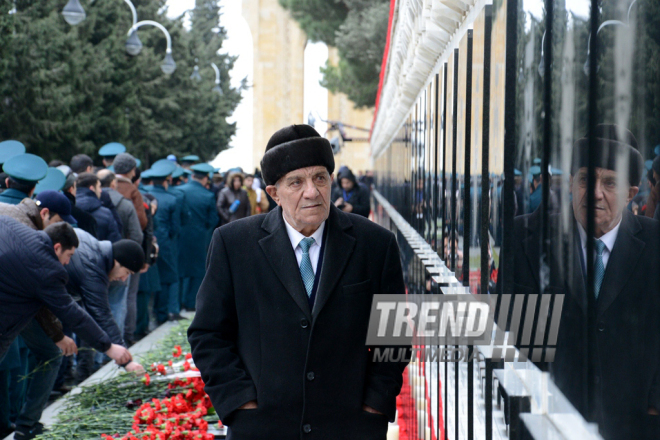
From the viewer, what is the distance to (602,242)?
1351 millimetres

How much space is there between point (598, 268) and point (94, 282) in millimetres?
5191

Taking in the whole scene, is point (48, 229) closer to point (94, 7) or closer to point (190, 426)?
point (190, 426)

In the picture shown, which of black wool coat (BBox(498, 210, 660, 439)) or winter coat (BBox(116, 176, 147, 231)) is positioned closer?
black wool coat (BBox(498, 210, 660, 439))

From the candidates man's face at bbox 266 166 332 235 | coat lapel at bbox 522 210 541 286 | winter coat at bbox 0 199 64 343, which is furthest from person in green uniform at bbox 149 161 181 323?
coat lapel at bbox 522 210 541 286

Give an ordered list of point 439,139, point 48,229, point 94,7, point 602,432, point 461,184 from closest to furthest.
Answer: point 602,432, point 461,184, point 439,139, point 48,229, point 94,7

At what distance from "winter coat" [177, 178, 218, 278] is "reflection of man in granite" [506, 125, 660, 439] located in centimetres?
1041

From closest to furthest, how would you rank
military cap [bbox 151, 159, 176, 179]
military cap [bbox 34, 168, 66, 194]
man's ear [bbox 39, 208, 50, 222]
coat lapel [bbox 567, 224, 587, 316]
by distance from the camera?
coat lapel [bbox 567, 224, 587, 316] → man's ear [bbox 39, 208, 50, 222] → military cap [bbox 34, 168, 66, 194] → military cap [bbox 151, 159, 176, 179]

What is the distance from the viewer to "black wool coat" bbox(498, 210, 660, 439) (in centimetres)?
119

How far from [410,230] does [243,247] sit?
4.14 m

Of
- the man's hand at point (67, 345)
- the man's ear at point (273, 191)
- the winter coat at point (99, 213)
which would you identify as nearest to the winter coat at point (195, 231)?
the winter coat at point (99, 213)

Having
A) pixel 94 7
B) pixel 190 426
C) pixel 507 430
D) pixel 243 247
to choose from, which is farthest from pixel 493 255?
pixel 94 7

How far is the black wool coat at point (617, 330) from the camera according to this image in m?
1.19

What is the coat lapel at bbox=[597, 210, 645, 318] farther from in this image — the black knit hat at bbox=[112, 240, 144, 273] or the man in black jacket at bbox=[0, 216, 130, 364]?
the black knit hat at bbox=[112, 240, 144, 273]

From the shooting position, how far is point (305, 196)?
276 cm
